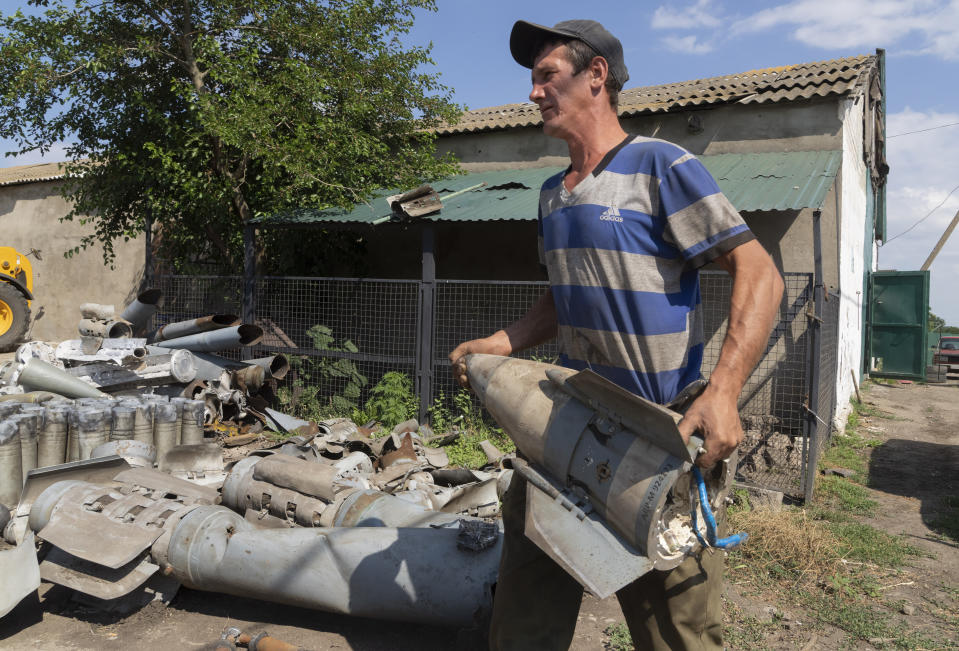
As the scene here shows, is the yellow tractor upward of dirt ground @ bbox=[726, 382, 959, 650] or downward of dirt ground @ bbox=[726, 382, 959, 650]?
upward

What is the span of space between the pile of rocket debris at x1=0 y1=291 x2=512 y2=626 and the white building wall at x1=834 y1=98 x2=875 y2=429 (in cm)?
587

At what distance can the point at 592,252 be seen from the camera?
1859 millimetres

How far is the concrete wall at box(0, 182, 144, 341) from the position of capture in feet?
47.0

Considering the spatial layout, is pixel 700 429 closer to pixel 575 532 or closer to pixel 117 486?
pixel 575 532

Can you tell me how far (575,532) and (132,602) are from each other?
2822 mm

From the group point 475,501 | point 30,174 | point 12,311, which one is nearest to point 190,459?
point 475,501

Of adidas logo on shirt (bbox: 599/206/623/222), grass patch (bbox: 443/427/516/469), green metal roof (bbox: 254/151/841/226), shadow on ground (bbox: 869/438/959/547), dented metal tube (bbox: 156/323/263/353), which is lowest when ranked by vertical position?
shadow on ground (bbox: 869/438/959/547)

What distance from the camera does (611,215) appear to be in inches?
71.7

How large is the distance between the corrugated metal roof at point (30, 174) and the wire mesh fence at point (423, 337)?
7.86 metres

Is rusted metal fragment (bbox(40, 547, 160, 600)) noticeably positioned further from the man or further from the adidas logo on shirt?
the adidas logo on shirt

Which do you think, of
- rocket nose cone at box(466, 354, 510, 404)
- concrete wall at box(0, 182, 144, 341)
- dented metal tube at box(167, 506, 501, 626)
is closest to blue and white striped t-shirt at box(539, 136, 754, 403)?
rocket nose cone at box(466, 354, 510, 404)

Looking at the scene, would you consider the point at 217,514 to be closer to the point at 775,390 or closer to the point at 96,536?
the point at 96,536

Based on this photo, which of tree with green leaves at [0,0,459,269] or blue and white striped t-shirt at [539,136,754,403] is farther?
tree with green leaves at [0,0,459,269]

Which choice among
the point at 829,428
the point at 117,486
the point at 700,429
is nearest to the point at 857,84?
the point at 829,428
